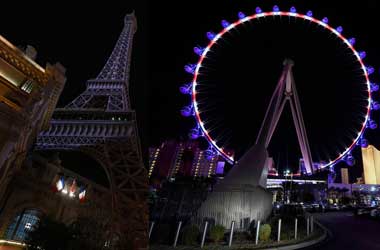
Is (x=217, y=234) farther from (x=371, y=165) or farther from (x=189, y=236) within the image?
(x=371, y=165)

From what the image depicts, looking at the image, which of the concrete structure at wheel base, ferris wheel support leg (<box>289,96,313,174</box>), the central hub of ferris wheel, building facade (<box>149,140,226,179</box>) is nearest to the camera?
the concrete structure at wheel base

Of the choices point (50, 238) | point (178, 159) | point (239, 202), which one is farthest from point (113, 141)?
point (178, 159)

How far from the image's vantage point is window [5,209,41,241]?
1489 centimetres

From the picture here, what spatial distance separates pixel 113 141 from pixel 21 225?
54.9ft

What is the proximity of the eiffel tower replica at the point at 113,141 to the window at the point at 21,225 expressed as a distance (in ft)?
38.4

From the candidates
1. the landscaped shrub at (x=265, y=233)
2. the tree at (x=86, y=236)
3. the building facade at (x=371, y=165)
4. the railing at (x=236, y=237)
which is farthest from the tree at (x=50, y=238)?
the building facade at (x=371, y=165)

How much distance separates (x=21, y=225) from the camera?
1562cm

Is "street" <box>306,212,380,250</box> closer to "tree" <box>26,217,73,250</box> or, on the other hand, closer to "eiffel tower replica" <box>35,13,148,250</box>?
"tree" <box>26,217,73,250</box>

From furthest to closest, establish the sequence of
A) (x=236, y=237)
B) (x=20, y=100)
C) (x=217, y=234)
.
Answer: (x=20, y=100)
(x=236, y=237)
(x=217, y=234)

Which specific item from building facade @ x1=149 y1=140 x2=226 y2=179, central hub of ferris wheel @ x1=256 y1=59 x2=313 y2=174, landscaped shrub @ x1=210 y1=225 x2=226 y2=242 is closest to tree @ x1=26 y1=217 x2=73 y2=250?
landscaped shrub @ x1=210 y1=225 x2=226 y2=242

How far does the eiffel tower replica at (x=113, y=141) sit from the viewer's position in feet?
102

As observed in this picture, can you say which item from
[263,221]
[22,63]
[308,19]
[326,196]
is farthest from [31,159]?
[326,196]

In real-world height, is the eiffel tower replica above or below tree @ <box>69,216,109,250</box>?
above

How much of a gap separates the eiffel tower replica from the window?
38.4 ft
